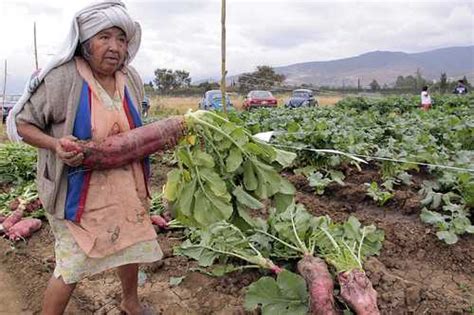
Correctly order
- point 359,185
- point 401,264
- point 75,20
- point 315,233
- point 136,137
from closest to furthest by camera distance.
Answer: point 75,20 → point 136,137 → point 315,233 → point 401,264 → point 359,185

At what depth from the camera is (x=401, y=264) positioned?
329 centimetres

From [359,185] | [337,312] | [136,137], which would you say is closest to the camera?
[136,137]

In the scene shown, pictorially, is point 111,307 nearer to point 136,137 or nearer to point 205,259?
point 205,259

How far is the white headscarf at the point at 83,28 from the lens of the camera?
212 centimetres

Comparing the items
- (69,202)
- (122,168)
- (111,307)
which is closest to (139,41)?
(122,168)

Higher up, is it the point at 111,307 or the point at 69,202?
the point at 69,202

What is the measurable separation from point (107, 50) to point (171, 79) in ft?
165

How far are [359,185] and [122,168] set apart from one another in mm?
3259

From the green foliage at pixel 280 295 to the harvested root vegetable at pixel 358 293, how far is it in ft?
0.67

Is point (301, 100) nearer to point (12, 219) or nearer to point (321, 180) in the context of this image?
point (321, 180)

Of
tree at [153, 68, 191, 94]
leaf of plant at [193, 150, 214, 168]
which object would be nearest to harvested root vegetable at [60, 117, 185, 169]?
leaf of plant at [193, 150, 214, 168]

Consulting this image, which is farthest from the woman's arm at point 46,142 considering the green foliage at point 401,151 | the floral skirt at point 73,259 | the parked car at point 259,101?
the parked car at point 259,101

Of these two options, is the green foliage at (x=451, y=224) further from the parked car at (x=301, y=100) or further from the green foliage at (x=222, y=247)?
the parked car at (x=301, y=100)

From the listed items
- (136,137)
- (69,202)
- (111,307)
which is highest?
(136,137)
